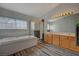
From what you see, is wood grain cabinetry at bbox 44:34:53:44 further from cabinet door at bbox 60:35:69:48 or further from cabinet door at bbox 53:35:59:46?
cabinet door at bbox 60:35:69:48

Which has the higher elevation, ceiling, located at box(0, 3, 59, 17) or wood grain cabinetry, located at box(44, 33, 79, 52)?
ceiling, located at box(0, 3, 59, 17)

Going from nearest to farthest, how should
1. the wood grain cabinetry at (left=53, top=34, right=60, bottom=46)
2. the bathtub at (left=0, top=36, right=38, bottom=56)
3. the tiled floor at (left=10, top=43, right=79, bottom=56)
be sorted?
the bathtub at (left=0, top=36, right=38, bottom=56) < the tiled floor at (left=10, top=43, right=79, bottom=56) < the wood grain cabinetry at (left=53, top=34, right=60, bottom=46)

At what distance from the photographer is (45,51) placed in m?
2.11

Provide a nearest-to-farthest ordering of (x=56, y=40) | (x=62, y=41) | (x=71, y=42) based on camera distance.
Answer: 1. (x=71, y=42)
2. (x=62, y=41)
3. (x=56, y=40)

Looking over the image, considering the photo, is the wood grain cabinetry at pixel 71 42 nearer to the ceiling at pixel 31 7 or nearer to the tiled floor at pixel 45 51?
the tiled floor at pixel 45 51

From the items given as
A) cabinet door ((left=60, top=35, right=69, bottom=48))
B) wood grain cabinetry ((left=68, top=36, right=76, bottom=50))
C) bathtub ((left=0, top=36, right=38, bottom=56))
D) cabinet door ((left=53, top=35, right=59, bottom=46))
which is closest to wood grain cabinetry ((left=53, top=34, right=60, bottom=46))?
cabinet door ((left=53, top=35, right=59, bottom=46))

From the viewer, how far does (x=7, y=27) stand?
6.33 feet

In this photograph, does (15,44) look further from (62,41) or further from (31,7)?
(62,41)

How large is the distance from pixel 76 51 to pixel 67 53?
8.1 inches

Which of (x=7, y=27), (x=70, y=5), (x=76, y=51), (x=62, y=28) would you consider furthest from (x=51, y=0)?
(x=76, y=51)

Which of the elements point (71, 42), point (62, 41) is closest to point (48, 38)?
point (62, 41)

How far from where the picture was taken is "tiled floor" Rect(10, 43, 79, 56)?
6.70 ft

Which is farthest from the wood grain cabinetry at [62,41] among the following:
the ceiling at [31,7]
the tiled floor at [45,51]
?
the ceiling at [31,7]

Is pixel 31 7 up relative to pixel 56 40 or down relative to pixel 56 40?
up
